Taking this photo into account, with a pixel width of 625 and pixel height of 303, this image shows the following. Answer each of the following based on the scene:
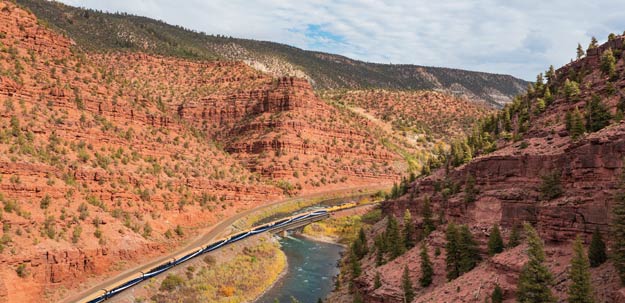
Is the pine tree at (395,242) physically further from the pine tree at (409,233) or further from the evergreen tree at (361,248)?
the evergreen tree at (361,248)

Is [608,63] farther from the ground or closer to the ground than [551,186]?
farther from the ground

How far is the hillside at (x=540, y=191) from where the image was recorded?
2419 centimetres

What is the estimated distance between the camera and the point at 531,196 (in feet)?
97.5

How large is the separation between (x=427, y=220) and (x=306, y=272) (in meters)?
20.9

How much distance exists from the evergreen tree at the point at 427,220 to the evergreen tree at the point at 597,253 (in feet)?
58.9

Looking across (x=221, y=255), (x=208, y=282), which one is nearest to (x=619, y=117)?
(x=208, y=282)

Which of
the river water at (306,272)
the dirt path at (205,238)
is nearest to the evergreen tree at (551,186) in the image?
the river water at (306,272)

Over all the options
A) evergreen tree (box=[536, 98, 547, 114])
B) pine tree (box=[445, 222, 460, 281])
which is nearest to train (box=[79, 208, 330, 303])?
pine tree (box=[445, 222, 460, 281])

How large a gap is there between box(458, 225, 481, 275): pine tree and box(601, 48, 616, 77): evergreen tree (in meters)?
16.3

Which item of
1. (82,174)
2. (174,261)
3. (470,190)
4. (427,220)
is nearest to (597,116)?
(470,190)

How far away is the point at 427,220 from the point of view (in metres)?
40.8

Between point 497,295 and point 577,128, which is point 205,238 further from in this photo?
point 577,128

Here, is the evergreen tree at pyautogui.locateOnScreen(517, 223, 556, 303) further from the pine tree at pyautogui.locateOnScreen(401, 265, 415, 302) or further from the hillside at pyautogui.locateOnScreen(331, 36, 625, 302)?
the pine tree at pyautogui.locateOnScreen(401, 265, 415, 302)

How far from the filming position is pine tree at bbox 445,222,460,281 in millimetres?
31703
